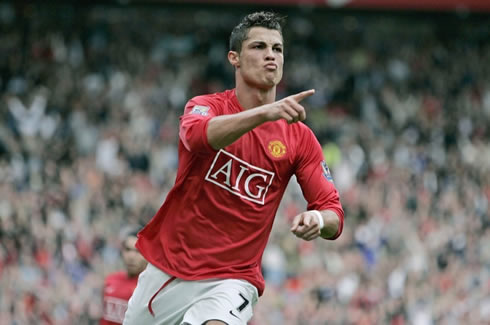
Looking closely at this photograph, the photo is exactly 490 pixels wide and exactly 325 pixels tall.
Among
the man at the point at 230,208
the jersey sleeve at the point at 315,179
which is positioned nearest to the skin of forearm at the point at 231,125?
the man at the point at 230,208

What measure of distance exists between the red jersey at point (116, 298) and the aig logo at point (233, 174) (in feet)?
10.0

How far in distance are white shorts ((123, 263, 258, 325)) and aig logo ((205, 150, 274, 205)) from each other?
0.55 m

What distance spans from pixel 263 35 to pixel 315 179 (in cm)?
95

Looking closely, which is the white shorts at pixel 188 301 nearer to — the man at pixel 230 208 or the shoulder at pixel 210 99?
the man at pixel 230 208

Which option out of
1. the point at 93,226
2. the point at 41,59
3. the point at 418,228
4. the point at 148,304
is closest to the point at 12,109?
the point at 41,59

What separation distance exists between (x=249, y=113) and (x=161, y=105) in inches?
587

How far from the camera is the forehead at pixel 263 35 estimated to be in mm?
5789

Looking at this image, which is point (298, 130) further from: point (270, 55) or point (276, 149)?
point (270, 55)

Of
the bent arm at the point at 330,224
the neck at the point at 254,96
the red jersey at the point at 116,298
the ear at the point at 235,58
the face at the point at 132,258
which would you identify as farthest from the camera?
the face at the point at 132,258

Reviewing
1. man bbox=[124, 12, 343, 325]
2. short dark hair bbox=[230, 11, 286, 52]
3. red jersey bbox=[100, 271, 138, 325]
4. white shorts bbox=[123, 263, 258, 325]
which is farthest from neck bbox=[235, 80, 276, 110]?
red jersey bbox=[100, 271, 138, 325]

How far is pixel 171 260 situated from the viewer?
571cm

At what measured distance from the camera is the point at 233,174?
5.61 meters

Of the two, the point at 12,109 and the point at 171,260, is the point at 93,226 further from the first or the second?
the point at 171,260

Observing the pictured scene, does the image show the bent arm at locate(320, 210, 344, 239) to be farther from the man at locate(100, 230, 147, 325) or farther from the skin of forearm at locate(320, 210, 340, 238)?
the man at locate(100, 230, 147, 325)
